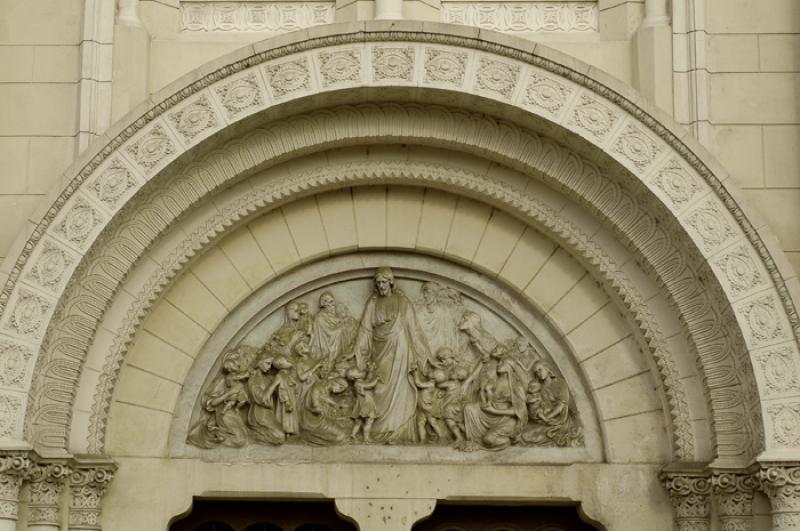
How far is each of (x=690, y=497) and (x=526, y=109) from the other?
3098 millimetres

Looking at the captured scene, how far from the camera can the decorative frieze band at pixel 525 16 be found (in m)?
13.5

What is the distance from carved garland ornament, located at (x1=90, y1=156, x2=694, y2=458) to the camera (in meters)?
12.9

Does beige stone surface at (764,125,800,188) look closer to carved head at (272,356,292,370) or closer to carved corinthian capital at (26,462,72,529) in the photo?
carved head at (272,356,292,370)

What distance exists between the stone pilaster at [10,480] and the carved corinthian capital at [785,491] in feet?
16.9

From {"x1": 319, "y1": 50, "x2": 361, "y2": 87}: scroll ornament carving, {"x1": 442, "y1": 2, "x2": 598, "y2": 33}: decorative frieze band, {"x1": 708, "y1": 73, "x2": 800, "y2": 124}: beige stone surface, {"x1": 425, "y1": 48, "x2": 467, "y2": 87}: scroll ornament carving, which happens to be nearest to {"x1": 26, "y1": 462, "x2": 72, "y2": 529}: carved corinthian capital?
{"x1": 319, "y1": 50, "x2": 361, "y2": 87}: scroll ornament carving

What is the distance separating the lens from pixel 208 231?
43.5 feet

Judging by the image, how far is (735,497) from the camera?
494 inches

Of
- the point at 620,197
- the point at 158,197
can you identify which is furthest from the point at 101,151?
the point at 620,197

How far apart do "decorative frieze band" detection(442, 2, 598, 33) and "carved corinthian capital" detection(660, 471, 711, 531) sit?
3539mm

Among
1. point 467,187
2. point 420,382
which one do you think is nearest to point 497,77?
point 467,187

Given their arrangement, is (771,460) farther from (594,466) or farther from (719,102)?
(719,102)

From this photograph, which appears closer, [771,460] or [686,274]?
[771,460]

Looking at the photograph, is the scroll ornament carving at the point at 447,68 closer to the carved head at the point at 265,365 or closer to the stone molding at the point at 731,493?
the carved head at the point at 265,365

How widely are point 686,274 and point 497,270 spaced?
1.50 metres
